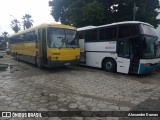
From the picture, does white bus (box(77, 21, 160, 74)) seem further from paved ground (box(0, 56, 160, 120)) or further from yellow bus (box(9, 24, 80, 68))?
paved ground (box(0, 56, 160, 120))

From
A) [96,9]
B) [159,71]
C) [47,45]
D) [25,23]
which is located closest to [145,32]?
[159,71]

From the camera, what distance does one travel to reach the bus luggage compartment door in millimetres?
9094

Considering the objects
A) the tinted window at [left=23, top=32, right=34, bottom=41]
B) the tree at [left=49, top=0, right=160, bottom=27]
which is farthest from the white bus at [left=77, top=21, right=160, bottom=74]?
the tree at [left=49, top=0, right=160, bottom=27]

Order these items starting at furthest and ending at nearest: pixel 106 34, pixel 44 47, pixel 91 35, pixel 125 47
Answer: pixel 91 35 → pixel 106 34 → pixel 44 47 → pixel 125 47

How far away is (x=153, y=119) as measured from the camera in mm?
4012

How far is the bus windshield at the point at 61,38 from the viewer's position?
9.55 m

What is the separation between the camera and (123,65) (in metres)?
9.34

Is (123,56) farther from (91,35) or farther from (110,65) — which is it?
(91,35)

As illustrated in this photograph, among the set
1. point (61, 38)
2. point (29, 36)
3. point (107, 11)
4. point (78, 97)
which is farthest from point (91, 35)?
point (107, 11)

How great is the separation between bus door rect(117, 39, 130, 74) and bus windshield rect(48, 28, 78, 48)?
10.0 feet

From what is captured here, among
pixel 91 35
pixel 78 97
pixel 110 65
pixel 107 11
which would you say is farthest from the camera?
pixel 107 11

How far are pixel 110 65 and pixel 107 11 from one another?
37.7 ft

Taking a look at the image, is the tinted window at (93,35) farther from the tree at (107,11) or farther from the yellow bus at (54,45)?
the tree at (107,11)

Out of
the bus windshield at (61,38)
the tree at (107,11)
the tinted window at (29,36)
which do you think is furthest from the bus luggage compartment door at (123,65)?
the tree at (107,11)
